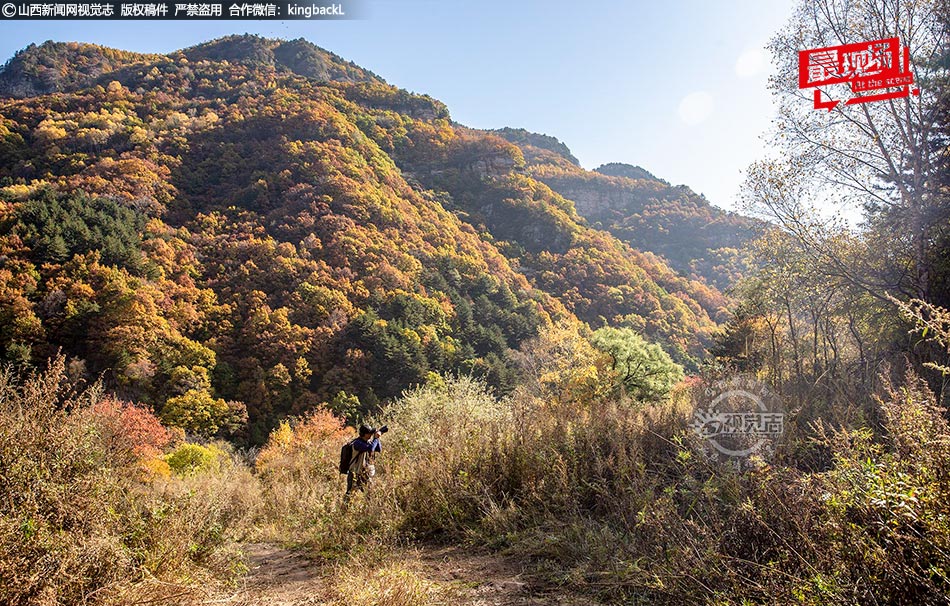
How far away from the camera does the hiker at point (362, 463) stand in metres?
6.48

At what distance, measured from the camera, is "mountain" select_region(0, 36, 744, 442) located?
35.2 m

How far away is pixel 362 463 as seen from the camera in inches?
261

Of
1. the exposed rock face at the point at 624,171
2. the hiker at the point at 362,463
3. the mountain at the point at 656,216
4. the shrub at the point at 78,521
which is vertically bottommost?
the hiker at the point at 362,463

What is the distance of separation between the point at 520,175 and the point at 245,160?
59119mm

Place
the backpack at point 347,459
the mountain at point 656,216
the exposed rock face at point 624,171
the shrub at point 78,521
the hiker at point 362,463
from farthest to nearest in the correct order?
the exposed rock face at point 624,171
the mountain at point 656,216
the backpack at point 347,459
the hiker at point 362,463
the shrub at point 78,521

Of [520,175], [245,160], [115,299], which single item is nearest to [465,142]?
[520,175]

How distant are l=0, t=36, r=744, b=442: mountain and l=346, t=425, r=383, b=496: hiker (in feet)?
104

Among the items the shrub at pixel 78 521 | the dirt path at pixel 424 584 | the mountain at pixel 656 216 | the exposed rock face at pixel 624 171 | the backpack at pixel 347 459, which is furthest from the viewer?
the exposed rock face at pixel 624 171

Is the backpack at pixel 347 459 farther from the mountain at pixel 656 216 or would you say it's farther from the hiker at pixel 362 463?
the mountain at pixel 656 216

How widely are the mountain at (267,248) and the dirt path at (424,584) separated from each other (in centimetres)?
3445

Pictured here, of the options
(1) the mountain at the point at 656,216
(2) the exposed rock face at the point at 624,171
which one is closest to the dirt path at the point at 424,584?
(1) the mountain at the point at 656,216

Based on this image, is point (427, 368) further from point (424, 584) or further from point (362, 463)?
point (424, 584)

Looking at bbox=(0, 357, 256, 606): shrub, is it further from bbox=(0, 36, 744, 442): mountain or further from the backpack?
bbox=(0, 36, 744, 442): mountain

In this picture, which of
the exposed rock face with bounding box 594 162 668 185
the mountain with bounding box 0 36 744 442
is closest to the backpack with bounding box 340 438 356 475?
the mountain with bounding box 0 36 744 442
